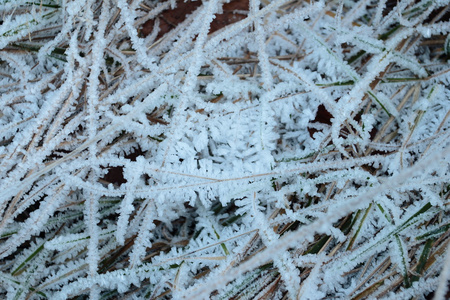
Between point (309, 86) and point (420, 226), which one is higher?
point (309, 86)

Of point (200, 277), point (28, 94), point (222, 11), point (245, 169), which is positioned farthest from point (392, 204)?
point (28, 94)

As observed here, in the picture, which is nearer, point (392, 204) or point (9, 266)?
point (392, 204)

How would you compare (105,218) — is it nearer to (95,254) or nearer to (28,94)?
(95,254)

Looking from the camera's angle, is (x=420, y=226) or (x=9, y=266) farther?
(x=9, y=266)

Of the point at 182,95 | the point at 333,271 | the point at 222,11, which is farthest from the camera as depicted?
the point at 222,11

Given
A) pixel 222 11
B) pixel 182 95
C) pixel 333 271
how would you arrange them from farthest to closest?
pixel 222 11, pixel 182 95, pixel 333 271

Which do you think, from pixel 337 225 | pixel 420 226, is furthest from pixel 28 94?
pixel 420 226

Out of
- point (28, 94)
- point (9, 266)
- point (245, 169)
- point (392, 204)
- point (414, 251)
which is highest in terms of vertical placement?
point (28, 94)

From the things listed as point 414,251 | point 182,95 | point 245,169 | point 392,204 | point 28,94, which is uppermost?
point 28,94

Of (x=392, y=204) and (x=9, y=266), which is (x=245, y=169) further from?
(x=9, y=266)
